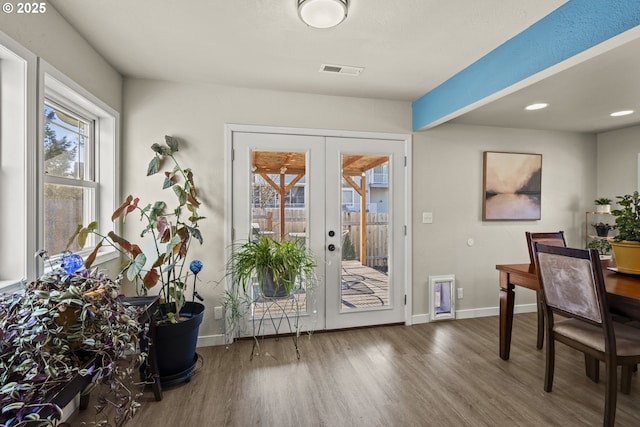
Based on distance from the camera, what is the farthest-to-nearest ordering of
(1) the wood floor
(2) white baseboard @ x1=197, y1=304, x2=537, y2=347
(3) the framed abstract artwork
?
(3) the framed abstract artwork
(2) white baseboard @ x1=197, y1=304, x2=537, y2=347
(1) the wood floor

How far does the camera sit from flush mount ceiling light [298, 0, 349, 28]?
161cm

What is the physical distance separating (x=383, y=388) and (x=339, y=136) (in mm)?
2240

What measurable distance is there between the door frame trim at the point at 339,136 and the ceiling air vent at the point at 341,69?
24.1 inches

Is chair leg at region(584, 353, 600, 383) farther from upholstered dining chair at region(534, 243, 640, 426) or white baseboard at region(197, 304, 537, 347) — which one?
white baseboard at region(197, 304, 537, 347)

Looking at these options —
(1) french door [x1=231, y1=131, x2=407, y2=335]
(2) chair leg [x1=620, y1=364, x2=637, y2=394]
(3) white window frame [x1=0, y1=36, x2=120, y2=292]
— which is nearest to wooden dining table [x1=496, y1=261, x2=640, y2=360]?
(2) chair leg [x1=620, y1=364, x2=637, y2=394]

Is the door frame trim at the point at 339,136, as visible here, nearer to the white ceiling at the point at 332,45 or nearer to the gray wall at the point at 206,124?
the gray wall at the point at 206,124

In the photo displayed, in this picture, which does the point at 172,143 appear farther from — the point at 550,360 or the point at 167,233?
the point at 550,360

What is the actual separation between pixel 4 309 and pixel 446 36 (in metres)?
2.59

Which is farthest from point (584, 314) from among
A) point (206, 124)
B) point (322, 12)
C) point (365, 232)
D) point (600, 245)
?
point (206, 124)

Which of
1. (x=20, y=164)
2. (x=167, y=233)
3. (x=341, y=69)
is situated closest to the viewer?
(x=20, y=164)

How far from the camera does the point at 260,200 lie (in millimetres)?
2938

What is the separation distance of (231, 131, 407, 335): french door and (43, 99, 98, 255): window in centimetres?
112

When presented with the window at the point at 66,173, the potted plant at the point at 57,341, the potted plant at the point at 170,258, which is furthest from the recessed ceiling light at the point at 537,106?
the window at the point at 66,173

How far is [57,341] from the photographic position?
0.98 metres
